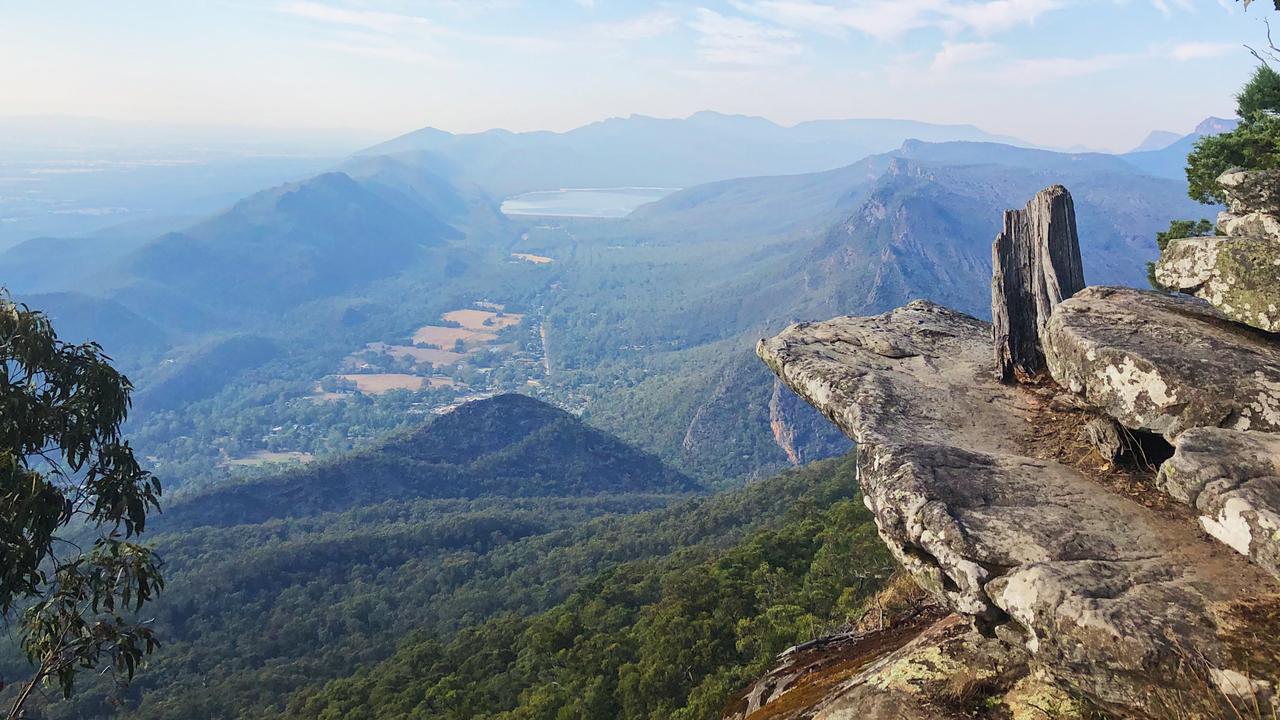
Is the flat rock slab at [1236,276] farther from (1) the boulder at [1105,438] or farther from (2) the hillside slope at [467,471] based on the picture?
(2) the hillside slope at [467,471]

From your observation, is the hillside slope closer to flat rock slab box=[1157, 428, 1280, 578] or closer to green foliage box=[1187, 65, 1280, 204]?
green foliage box=[1187, 65, 1280, 204]

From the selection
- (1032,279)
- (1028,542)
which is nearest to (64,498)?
(1028,542)

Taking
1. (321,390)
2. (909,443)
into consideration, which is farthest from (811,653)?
(321,390)

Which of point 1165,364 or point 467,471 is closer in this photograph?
point 1165,364

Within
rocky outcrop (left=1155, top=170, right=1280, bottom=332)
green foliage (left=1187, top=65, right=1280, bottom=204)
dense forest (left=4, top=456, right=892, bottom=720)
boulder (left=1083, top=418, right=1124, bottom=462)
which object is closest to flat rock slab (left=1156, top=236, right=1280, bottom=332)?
rocky outcrop (left=1155, top=170, right=1280, bottom=332)

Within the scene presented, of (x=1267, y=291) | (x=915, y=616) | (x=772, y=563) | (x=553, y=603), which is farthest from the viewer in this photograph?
(x=553, y=603)

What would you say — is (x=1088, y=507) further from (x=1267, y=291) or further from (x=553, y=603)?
(x=553, y=603)

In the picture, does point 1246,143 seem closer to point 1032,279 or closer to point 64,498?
point 1032,279
